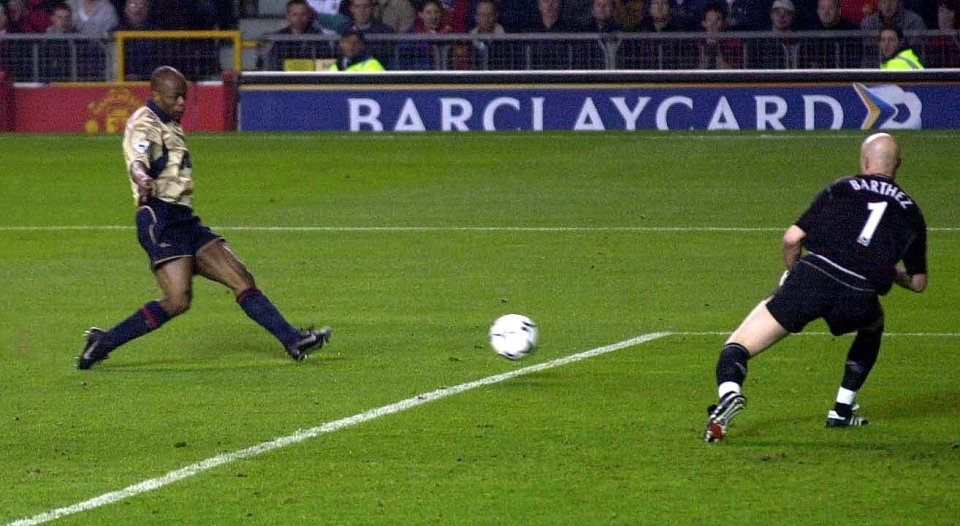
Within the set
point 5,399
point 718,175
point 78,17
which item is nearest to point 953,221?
point 718,175

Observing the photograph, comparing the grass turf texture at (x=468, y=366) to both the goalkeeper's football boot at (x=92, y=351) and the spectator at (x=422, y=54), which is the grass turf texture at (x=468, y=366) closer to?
the goalkeeper's football boot at (x=92, y=351)

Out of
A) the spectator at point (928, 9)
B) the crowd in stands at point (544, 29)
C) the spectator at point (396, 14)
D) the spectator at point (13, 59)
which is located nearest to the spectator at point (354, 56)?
the crowd in stands at point (544, 29)

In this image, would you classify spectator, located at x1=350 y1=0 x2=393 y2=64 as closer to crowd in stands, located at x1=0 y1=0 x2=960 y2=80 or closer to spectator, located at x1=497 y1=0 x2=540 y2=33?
crowd in stands, located at x1=0 y1=0 x2=960 y2=80

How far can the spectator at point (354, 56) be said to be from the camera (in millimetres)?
24625

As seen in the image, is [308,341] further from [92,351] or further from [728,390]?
[728,390]

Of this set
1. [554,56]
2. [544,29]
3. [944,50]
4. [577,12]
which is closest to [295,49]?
[544,29]

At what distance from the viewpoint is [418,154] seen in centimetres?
2303

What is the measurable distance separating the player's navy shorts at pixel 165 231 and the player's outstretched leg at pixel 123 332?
10.5 inches

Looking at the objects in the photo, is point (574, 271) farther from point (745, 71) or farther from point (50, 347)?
point (745, 71)

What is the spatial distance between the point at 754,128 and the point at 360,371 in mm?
15378

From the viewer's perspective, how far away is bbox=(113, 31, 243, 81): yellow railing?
2608cm

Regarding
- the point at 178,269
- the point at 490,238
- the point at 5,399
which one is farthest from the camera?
the point at 490,238

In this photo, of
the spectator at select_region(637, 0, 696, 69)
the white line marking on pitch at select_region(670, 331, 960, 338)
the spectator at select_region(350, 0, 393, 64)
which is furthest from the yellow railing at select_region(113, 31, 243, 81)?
the white line marking on pitch at select_region(670, 331, 960, 338)

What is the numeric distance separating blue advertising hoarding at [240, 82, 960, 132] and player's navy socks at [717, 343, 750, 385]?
16.8 metres
